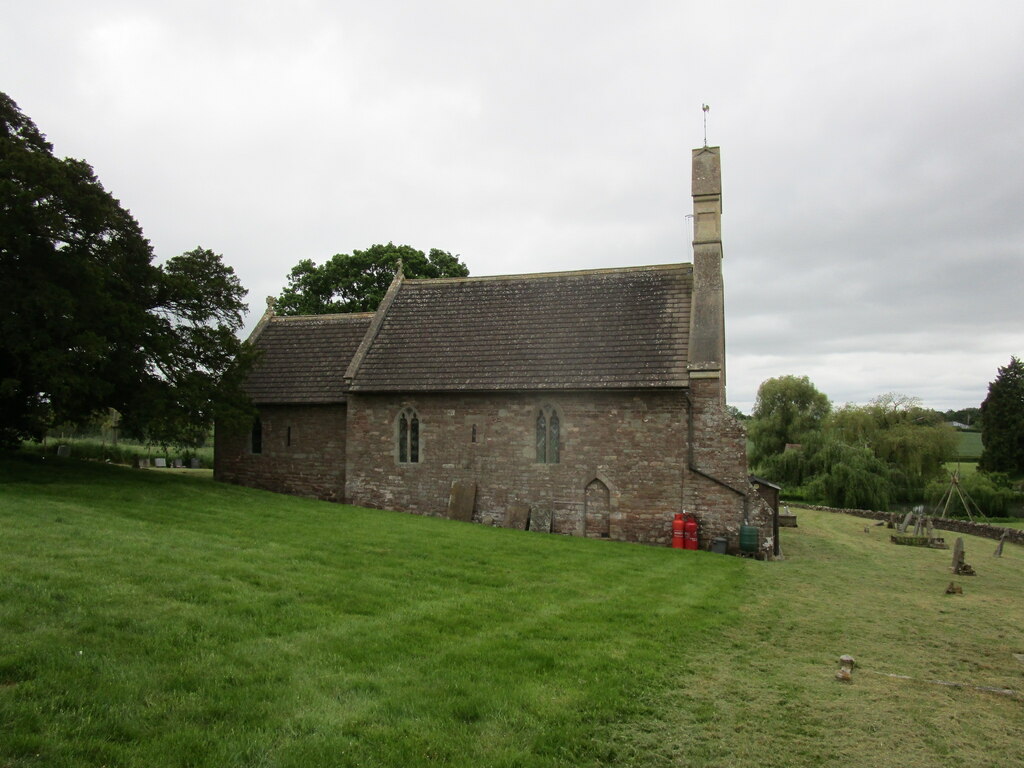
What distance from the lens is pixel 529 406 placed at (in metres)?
23.2

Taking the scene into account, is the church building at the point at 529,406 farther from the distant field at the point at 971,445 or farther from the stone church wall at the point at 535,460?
the distant field at the point at 971,445

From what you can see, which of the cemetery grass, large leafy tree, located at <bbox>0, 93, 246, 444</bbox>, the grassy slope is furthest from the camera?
large leafy tree, located at <bbox>0, 93, 246, 444</bbox>

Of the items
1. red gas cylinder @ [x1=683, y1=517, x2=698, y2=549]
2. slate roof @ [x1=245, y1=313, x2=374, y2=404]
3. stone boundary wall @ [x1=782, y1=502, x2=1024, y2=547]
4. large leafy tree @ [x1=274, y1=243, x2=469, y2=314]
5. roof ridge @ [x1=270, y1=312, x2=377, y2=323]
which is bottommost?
stone boundary wall @ [x1=782, y1=502, x2=1024, y2=547]

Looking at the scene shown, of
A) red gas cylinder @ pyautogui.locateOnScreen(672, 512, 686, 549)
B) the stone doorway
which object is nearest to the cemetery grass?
red gas cylinder @ pyautogui.locateOnScreen(672, 512, 686, 549)

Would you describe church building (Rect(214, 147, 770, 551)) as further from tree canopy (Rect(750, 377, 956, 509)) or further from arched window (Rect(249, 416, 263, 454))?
tree canopy (Rect(750, 377, 956, 509))

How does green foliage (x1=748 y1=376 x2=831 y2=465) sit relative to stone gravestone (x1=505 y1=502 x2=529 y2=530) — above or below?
above

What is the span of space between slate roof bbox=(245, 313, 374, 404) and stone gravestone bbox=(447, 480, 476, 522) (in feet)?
18.8

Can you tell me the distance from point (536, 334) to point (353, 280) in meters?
21.9

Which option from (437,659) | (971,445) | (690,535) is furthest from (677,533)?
(971,445)

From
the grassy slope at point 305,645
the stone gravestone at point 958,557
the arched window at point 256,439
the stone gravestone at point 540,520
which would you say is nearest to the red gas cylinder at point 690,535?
the stone gravestone at point 540,520

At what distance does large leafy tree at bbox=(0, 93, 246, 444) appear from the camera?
53.5 feet

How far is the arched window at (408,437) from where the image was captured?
2475 centimetres

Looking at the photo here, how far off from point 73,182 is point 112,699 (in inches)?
629

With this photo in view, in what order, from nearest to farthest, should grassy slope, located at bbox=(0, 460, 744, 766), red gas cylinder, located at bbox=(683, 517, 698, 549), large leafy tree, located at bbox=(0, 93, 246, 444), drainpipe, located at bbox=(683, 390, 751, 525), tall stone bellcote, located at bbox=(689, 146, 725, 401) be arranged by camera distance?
grassy slope, located at bbox=(0, 460, 744, 766)
large leafy tree, located at bbox=(0, 93, 246, 444)
red gas cylinder, located at bbox=(683, 517, 698, 549)
drainpipe, located at bbox=(683, 390, 751, 525)
tall stone bellcote, located at bbox=(689, 146, 725, 401)
